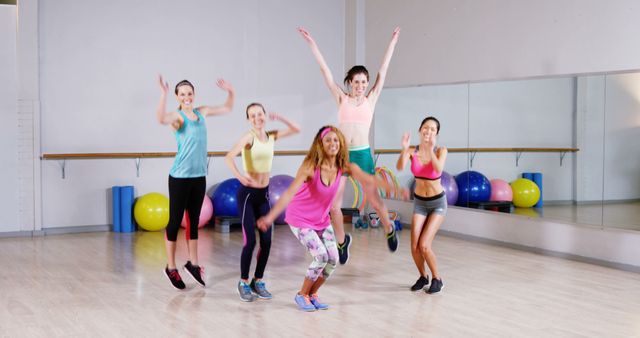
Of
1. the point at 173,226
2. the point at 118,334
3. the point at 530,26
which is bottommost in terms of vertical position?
the point at 118,334

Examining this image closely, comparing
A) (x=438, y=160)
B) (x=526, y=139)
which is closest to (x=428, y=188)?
(x=438, y=160)

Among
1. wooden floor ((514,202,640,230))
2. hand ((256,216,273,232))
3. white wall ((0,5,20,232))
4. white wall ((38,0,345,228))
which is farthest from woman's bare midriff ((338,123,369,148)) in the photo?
white wall ((0,5,20,232))

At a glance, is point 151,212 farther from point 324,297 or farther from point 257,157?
point 324,297

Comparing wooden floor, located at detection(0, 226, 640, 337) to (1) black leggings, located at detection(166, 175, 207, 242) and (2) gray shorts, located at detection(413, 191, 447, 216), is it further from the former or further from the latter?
(2) gray shorts, located at detection(413, 191, 447, 216)

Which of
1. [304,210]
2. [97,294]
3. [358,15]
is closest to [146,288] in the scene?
[97,294]

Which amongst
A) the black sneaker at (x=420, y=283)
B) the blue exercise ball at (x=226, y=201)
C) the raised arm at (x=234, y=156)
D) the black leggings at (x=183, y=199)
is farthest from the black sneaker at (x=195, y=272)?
the blue exercise ball at (x=226, y=201)

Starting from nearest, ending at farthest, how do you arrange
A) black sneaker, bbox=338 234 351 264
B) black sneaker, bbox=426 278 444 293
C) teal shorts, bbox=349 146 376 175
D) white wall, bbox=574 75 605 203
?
black sneaker, bbox=426 278 444 293
teal shorts, bbox=349 146 376 175
black sneaker, bbox=338 234 351 264
white wall, bbox=574 75 605 203

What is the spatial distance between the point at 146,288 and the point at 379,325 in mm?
2108

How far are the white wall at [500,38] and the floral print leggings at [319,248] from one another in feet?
11.8

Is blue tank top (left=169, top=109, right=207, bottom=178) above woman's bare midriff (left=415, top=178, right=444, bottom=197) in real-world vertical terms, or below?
above

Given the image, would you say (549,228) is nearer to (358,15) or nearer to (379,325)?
(379,325)

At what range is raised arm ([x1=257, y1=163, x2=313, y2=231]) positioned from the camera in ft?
14.8

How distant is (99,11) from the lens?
9.13 metres

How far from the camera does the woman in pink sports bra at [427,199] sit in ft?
18.8
